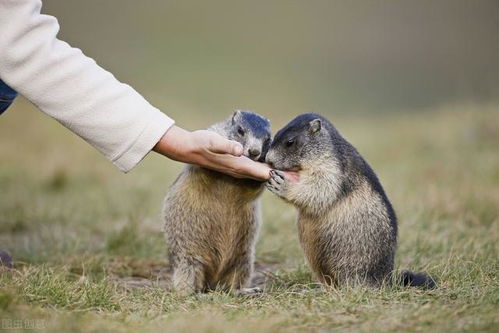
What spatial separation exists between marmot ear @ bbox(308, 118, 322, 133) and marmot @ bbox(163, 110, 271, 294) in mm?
388

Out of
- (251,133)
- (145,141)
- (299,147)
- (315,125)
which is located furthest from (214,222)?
(145,141)

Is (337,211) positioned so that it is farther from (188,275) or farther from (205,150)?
(188,275)

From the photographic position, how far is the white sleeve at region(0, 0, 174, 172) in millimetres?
3535

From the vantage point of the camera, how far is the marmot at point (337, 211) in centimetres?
436

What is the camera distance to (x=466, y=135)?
1147 centimetres

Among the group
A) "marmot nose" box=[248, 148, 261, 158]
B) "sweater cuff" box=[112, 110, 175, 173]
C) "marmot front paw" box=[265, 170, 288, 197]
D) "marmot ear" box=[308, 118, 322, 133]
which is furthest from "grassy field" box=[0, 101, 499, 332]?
"marmot ear" box=[308, 118, 322, 133]

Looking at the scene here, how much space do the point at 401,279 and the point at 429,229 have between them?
7.03ft

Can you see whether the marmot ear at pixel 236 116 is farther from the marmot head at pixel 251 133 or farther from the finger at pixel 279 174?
the finger at pixel 279 174

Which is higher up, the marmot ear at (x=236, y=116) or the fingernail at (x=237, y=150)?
the marmot ear at (x=236, y=116)

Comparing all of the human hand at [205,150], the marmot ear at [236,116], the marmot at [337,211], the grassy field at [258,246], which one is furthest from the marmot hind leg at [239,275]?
the marmot ear at [236,116]

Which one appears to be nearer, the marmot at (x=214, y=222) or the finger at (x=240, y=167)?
the finger at (x=240, y=167)

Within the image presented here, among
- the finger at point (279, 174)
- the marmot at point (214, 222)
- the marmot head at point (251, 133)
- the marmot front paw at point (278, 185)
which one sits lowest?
the marmot at point (214, 222)

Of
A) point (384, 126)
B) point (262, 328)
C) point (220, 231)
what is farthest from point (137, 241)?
point (384, 126)

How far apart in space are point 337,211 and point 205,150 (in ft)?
3.33
